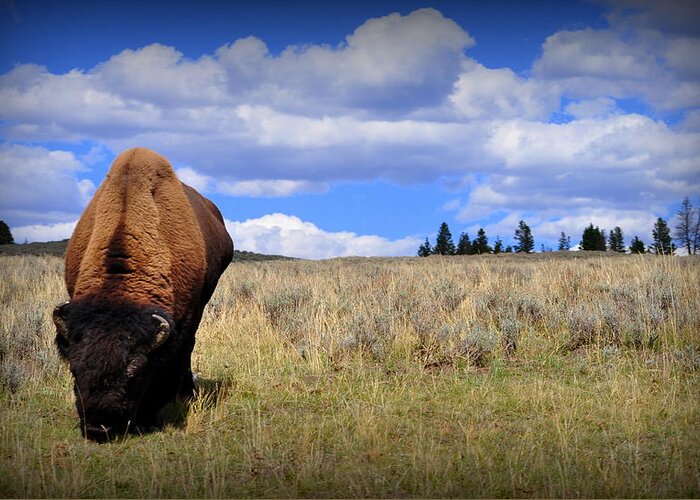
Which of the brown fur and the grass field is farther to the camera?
the brown fur

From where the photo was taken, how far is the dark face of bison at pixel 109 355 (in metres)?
6.05

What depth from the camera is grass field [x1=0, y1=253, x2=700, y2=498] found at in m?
5.61

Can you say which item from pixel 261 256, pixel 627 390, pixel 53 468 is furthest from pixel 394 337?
pixel 261 256

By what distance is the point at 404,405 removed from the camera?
7.86 m

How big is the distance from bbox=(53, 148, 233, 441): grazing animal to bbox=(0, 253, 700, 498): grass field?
1.64 feet

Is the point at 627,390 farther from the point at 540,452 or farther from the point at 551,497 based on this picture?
the point at 551,497

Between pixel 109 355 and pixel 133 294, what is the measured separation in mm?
779

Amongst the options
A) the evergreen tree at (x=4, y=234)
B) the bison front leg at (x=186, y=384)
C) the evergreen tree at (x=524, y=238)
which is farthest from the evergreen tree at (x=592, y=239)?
the bison front leg at (x=186, y=384)

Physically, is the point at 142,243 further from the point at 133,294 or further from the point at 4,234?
the point at 4,234

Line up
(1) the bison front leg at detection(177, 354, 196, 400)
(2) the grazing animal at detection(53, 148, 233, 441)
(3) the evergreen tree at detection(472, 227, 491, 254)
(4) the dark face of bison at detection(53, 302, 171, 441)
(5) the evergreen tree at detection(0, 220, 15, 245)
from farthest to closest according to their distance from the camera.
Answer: (3) the evergreen tree at detection(472, 227, 491, 254), (5) the evergreen tree at detection(0, 220, 15, 245), (1) the bison front leg at detection(177, 354, 196, 400), (2) the grazing animal at detection(53, 148, 233, 441), (4) the dark face of bison at detection(53, 302, 171, 441)

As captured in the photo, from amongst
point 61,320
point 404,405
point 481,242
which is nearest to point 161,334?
point 61,320

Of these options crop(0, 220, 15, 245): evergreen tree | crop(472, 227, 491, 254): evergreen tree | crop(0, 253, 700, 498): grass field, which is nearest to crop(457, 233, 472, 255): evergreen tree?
crop(472, 227, 491, 254): evergreen tree

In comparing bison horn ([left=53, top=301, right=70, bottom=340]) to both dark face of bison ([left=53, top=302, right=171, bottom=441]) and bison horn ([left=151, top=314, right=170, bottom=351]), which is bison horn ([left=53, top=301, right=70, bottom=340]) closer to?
dark face of bison ([left=53, top=302, right=171, bottom=441])

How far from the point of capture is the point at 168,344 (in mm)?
6754
